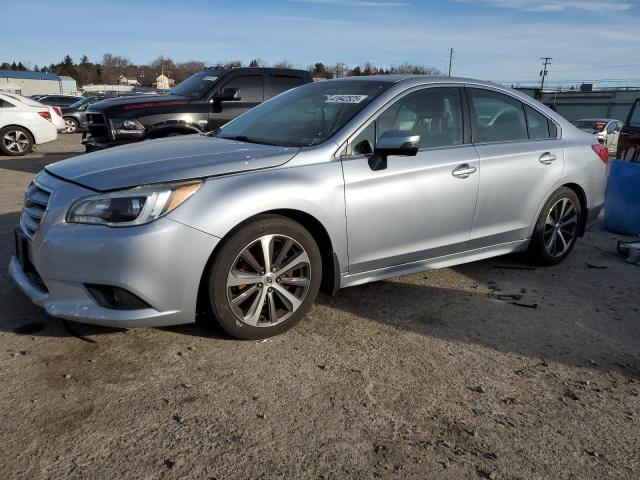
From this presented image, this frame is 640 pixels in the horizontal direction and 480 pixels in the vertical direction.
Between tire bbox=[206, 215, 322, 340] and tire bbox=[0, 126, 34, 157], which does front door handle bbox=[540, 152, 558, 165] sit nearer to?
tire bbox=[206, 215, 322, 340]

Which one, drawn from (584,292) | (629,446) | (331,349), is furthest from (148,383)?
(584,292)

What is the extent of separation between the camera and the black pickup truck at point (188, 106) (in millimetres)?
8086

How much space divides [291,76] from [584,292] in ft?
21.2

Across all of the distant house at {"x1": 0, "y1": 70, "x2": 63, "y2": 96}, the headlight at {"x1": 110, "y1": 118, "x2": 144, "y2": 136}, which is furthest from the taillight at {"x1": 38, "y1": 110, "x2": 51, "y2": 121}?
the distant house at {"x1": 0, "y1": 70, "x2": 63, "y2": 96}

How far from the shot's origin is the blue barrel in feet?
21.0

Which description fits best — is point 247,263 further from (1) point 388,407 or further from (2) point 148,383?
(1) point 388,407

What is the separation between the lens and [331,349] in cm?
331

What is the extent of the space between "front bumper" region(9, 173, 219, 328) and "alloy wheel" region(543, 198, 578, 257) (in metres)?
3.31

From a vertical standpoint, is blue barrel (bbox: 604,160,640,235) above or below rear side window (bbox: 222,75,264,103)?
below

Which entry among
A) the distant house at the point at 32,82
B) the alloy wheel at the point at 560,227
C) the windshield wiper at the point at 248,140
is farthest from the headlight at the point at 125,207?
the distant house at the point at 32,82

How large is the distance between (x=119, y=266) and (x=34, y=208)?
83 centimetres

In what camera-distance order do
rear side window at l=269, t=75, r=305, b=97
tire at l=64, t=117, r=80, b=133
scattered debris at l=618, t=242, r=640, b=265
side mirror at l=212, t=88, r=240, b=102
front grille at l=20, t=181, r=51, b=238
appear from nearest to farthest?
front grille at l=20, t=181, r=51, b=238, scattered debris at l=618, t=242, r=640, b=265, side mirror at l=212, t=88, r=240, b=102, rear side window at l=269, t=75, r=305, b=97, tire at l=64, t=117, r=80, b=133

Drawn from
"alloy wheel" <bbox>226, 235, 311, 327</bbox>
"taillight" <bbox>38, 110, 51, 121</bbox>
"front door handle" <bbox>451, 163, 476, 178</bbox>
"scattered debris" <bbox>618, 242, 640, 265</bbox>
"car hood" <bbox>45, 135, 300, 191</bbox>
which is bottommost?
"scattered debris" <bbox>618, 242, 640, 265</bbox>

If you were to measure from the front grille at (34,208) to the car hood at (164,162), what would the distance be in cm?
15
